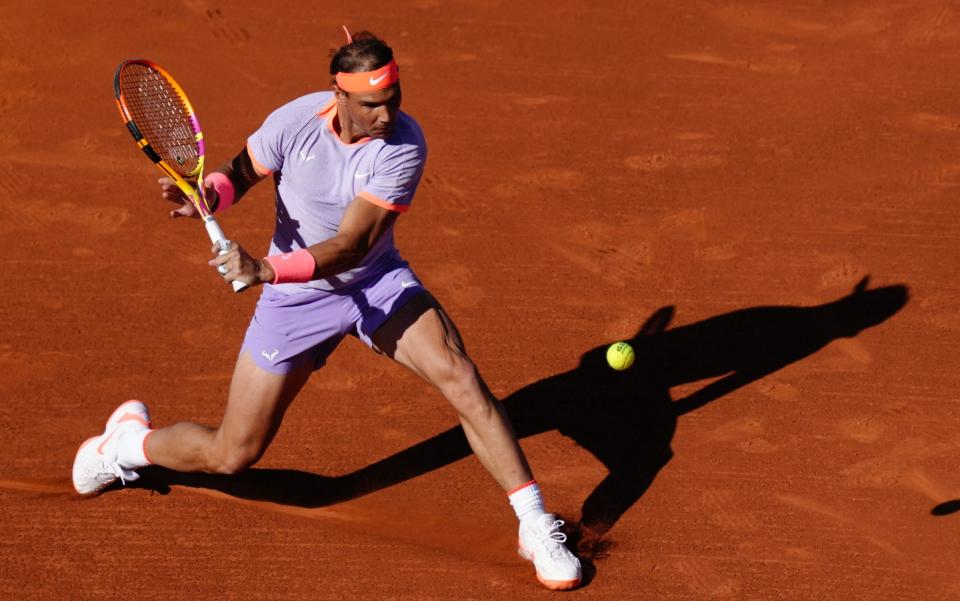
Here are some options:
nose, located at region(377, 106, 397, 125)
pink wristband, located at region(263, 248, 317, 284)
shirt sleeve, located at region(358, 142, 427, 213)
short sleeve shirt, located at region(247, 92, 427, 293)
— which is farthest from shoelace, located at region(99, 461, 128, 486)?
nose, located at region(377, 106, 397, 125)

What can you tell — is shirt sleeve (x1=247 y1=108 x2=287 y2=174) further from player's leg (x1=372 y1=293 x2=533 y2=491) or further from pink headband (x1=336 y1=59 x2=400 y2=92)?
player's leg (x1=372 y1=293 x2=533 y2=491)

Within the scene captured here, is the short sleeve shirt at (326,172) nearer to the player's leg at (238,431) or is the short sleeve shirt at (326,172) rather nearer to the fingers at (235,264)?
the player's leg at (238,431)

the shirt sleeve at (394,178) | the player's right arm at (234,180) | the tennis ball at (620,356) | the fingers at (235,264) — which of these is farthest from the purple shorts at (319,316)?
the tennis ball at (620,356)

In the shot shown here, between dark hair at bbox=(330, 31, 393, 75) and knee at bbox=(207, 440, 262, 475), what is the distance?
1.76 meters

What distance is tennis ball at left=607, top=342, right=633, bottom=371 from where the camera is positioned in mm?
6984

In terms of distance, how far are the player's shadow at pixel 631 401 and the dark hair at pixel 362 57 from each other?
2106 millimetres

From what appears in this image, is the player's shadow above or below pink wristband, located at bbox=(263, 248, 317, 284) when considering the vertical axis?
below

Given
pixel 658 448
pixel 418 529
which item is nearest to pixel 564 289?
pixel 658 448

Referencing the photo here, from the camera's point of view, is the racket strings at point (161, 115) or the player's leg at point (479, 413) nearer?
the player's leg at point (479, 413)

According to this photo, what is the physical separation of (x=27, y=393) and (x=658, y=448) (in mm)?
3258

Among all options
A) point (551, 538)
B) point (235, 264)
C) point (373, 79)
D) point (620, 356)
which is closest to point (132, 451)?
point (235, 264)

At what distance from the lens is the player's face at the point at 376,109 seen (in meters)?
5.33

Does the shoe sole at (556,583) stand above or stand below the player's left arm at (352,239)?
below

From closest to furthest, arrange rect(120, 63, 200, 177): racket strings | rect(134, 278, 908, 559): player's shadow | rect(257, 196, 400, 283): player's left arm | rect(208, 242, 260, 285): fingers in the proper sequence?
rect(208, 242, 260, 285): fingers → rect(257, 196, 400, 283): player's left arm → rect(120, 63, 200, 177): racket strings → rect(134, 278, 908, 559): player's shadow
